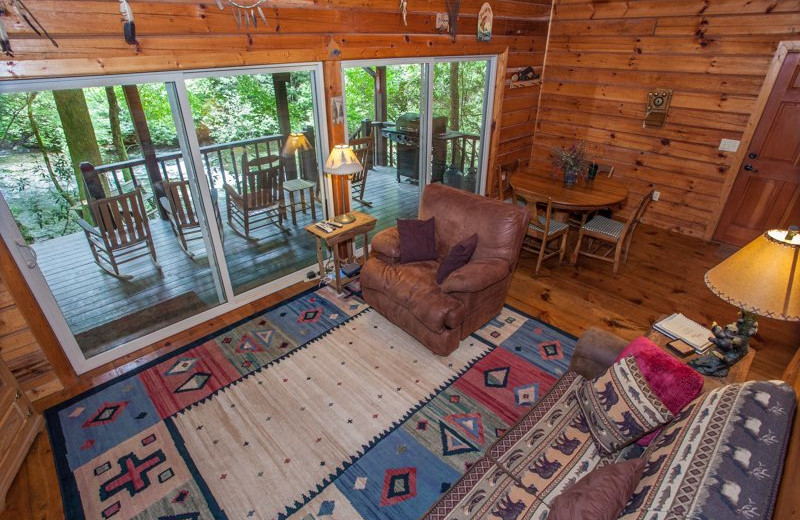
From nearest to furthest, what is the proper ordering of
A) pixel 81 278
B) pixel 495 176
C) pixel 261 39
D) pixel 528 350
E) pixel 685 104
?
pixel 261 39
pixel 528 350
pixel 81 278
pixel 685 104
pixel 495 176

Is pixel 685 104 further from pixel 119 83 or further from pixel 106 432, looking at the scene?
pixel 106 432

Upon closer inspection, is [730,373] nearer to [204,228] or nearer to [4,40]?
[204,228]

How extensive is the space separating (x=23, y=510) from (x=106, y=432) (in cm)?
48

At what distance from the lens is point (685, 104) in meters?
4.45

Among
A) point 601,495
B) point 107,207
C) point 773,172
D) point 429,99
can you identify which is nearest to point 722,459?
point 601,495

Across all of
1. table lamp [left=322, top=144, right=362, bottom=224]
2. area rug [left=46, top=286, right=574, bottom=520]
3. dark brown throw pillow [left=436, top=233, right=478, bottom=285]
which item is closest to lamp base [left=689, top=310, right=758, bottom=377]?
area rug [left=46, top=286, right=574, bottom=520]

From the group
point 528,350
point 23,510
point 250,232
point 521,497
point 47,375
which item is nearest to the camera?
point 521,497

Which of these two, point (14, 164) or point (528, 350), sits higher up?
point (14, 164)

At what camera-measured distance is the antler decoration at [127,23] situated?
2285mm

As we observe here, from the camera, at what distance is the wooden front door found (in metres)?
3.90

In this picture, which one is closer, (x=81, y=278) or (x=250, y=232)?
(x=81, y=278)

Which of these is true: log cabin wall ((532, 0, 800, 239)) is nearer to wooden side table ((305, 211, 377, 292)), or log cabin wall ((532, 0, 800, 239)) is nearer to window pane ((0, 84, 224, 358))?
wooden side table ((305, 211, 377, 292))

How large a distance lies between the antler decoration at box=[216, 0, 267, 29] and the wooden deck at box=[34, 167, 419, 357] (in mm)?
1415

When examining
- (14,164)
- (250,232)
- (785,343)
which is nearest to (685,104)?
(785,343)
